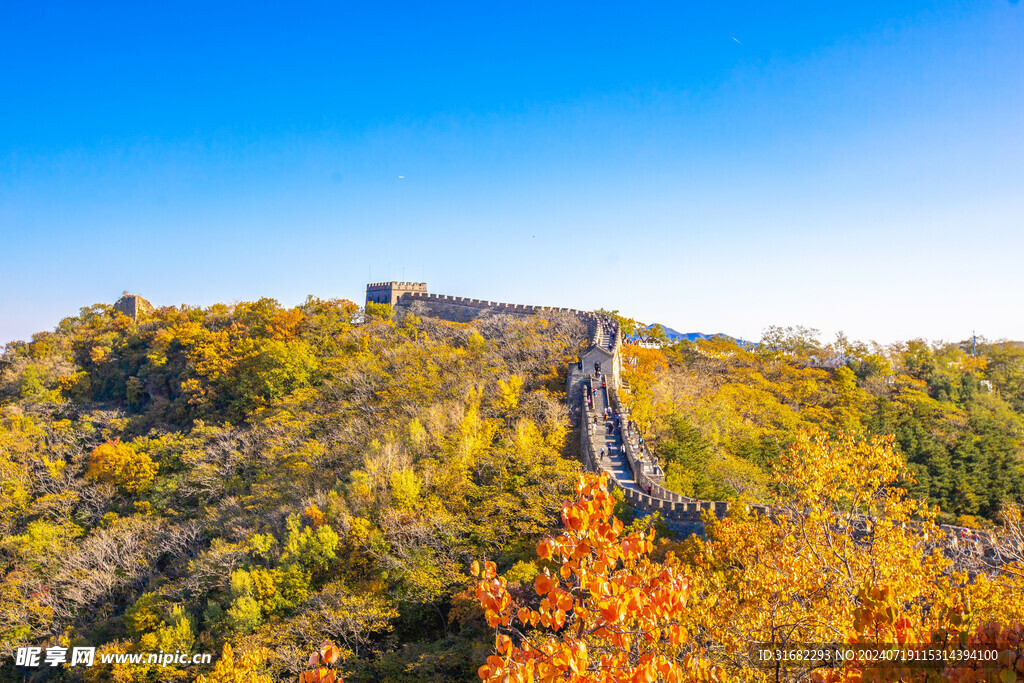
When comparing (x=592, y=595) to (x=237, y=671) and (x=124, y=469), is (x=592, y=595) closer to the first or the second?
(x=237, y=671)

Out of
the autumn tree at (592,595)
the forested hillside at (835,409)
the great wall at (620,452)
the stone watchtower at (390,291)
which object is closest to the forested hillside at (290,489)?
the great wall at (620,452)

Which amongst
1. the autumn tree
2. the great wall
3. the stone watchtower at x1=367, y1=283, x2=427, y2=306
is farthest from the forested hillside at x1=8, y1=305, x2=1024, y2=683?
the stone watchtower at x1=367, y1=283, x2=427, y2=306

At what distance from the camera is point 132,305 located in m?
49.6

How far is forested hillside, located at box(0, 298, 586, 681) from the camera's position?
16.1 metres

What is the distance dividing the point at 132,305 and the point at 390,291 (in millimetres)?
21506

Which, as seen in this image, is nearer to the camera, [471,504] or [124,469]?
[471,504]

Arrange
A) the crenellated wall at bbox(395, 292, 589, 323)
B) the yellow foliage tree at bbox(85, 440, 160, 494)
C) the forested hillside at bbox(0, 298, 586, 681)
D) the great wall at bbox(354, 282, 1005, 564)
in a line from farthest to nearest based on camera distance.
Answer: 1. the crenellated wall at bbox(395, 292, 589, 323)
2. the yellow foliage tree at bbox(85, 440, 160, 494)
3. the forested hillside at bbox(0, 298, 586, 681)
4. the great wall at bbox(354, 282, 1005, 564)

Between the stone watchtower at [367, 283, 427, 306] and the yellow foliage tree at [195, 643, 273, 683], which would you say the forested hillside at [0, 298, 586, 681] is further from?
the stone watchtower at [367, 283, 427, 306]

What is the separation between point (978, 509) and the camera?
882 inches

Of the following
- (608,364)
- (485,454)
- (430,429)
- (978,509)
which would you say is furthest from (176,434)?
(978,509)

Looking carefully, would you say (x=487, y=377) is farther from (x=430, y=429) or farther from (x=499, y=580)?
(x=499, y=580)

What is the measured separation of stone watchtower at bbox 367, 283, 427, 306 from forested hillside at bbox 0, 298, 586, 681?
880cm

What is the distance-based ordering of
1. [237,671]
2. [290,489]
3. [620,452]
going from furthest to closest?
1. [290,489]
2. [620,452]
3. [237,671]

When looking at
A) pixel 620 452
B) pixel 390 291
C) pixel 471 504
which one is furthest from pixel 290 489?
pixel 390 291
